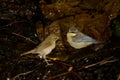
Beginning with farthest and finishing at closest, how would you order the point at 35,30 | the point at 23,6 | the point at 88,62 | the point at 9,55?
the point at 23,6 → the point at 35,30 → the point at 9,55 → the point at 88,62

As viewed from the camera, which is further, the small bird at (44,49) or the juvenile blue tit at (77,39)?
the juvenile blue tit at (77,39)

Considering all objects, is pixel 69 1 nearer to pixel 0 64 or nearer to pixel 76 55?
pixel 76 55

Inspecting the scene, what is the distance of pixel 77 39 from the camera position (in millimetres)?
10562

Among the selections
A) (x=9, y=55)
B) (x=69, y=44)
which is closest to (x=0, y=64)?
(x=9, y=55)

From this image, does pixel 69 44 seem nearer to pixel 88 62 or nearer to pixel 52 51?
pixel 52 51

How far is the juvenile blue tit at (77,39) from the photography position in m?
10.4

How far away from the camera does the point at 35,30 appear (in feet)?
38.8

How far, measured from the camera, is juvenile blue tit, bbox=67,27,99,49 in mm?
10438

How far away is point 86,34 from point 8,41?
1.90 metres

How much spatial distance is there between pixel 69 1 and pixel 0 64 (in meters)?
3.52

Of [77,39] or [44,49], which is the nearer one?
[44,49]

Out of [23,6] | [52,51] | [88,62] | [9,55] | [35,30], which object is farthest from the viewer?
[23,6]

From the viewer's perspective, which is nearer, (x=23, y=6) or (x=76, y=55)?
(x=76, y=55)

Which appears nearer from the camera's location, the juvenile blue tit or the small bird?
the small bird
